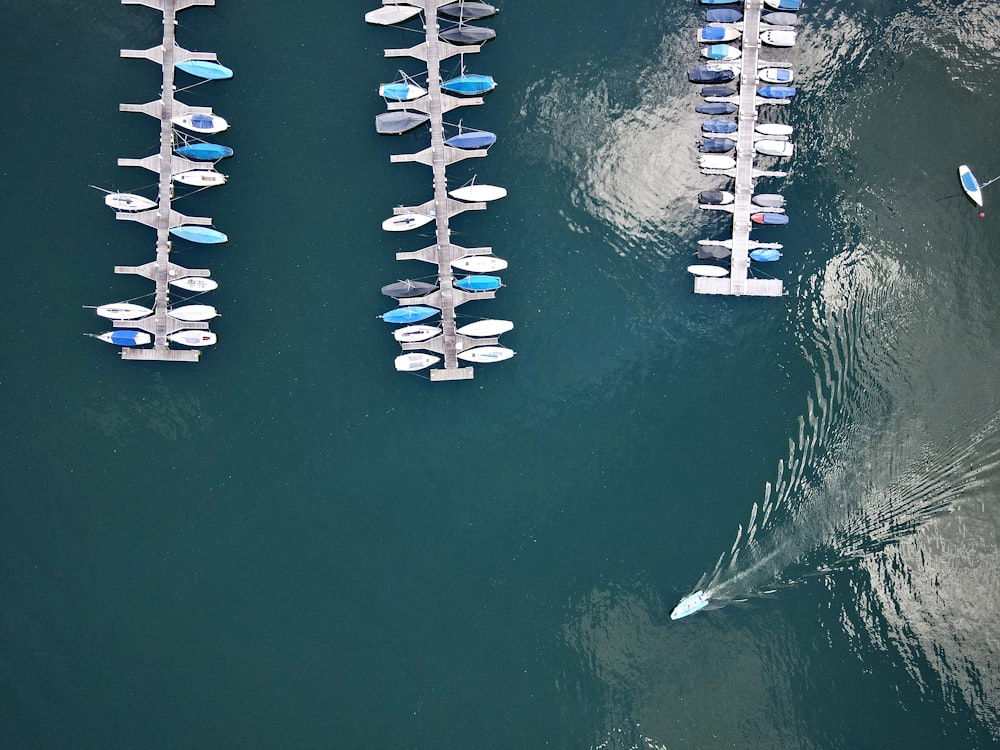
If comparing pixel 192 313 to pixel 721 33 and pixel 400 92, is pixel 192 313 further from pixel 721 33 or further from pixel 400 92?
pixel 721 33

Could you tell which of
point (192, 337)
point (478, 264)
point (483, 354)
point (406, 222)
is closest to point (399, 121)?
point (406, 222)

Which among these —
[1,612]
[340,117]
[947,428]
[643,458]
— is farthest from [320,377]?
[947,428]

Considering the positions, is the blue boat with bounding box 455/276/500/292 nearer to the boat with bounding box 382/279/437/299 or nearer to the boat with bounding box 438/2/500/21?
the boat with bounding box 382/279/437/299

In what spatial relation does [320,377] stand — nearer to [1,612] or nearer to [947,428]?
[1,612]

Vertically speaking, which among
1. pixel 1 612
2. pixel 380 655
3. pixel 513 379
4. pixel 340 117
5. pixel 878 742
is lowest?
pixel 878 742

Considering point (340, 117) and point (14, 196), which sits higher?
point (340, 117)
